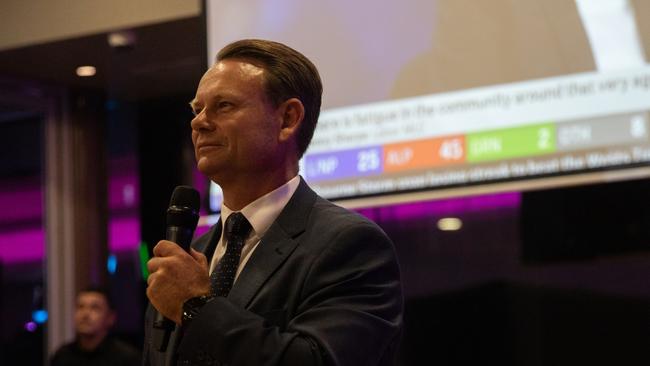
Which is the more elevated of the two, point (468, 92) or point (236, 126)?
point (468, 92)

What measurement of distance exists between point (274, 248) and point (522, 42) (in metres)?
2.20

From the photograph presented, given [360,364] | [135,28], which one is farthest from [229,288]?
[135,28]

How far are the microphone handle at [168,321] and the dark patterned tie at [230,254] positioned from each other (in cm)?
7

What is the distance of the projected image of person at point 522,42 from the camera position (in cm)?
338

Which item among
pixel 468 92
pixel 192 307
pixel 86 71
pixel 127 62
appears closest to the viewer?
pixel 192 307

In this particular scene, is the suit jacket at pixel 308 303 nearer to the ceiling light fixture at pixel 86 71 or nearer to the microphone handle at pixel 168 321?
the microphone handle at pixel 168 321

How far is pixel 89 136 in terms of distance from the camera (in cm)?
615

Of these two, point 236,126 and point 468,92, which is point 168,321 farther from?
point 468,92

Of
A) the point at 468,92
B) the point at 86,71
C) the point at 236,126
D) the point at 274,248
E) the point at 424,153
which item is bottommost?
the point at 274,248

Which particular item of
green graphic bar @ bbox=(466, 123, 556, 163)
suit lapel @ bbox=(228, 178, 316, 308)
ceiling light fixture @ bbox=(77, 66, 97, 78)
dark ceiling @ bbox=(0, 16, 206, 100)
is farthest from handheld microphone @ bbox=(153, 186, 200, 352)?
ceiling light fixture @ bbox=(77, 66, 97, 78)

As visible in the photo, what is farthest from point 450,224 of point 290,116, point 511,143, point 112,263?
point 290,116

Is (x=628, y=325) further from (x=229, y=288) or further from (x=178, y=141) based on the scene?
(x=178, y=141)

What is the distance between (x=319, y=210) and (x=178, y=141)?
4934 millimetres

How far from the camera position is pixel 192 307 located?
1.49m
